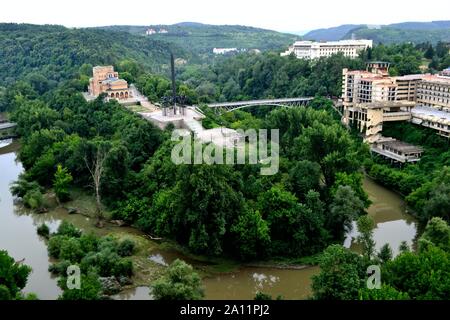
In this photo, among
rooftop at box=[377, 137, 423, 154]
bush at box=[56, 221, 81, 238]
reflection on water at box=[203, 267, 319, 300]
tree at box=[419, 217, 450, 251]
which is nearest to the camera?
reflection on water at box=[203, 267, 319, 300]

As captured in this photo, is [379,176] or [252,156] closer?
[252,156]

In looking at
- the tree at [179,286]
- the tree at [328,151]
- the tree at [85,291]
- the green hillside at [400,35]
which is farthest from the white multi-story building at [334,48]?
the tree at [85,291]

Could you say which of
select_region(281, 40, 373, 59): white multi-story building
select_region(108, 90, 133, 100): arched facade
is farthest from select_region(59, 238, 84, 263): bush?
select_region(281, 40, 373, 59): white multi-story building

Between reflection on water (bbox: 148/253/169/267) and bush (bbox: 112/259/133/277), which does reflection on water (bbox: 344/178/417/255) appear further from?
bush (bbox: 112/259/133/277)

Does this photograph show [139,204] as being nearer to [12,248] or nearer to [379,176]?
[12,248]

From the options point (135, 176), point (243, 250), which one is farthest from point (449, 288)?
point (135, 176)

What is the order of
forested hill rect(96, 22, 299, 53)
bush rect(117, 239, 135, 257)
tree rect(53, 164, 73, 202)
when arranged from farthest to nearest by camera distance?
1. forested hill rect(96, 22, 299, 53)
2. tree rect(53, 164, 73, 202)
3. bush rect(117, 239, 135, 257)
